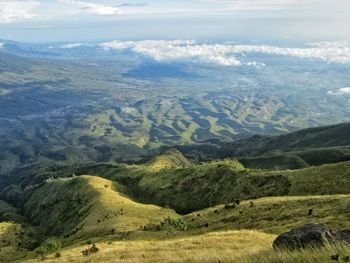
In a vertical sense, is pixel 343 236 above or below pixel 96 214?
above

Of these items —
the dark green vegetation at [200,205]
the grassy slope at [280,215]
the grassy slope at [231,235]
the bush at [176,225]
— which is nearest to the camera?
the grassy slope at [231,235]

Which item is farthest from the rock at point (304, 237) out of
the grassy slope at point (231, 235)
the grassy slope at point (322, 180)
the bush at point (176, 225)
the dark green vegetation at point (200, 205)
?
the grassy slope at point (322, 180)

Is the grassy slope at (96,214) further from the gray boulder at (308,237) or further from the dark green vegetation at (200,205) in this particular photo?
the gray boulder at (308,237)

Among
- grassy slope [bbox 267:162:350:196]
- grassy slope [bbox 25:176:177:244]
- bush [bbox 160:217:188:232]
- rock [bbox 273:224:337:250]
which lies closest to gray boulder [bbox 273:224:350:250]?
rock [bbox 273:224:337:250]

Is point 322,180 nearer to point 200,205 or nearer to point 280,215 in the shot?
point 280,215

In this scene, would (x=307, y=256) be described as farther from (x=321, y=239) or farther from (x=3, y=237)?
(x=3, y=237)

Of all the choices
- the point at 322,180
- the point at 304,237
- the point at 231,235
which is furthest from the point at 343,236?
the point at 322,180

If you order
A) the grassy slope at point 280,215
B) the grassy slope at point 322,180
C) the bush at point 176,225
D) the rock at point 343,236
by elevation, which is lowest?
the grassy slope at point 322,180

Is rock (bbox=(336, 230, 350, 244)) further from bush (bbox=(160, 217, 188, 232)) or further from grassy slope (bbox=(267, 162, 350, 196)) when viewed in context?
grassy slope (bbox=(267, 162, 350, 196))
